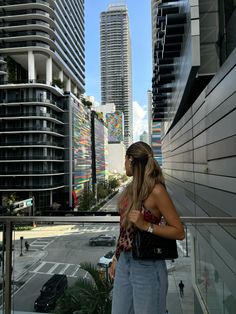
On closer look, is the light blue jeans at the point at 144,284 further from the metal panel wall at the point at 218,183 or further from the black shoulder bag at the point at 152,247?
the metal panel wall at the point at 218,183

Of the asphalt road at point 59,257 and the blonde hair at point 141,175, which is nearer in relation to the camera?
the blonde hair at point 141,175

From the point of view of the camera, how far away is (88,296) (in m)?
2.96

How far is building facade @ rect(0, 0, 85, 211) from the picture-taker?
134 feet

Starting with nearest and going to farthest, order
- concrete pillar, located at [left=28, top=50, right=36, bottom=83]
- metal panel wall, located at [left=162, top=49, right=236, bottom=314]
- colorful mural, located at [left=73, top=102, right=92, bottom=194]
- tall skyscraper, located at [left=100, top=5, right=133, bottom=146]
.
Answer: metal panel wall, located at [left=162, top=49, right=236, bottom=314] → concrete pillar, located at [left=28, top=50, right=36, bottom=83] → colorful mural, located at [left=73, top=102, right=92, bottom=194] → tall skyscraper, located at [left=100, top=5, right=133, bottom=146]

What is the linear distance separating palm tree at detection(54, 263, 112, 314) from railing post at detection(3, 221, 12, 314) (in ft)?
1.46

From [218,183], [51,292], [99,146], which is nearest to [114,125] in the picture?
[99,146]

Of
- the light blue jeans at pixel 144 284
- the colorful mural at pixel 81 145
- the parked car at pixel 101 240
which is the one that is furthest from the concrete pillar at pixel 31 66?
the light blue jeans at pixel 144 284

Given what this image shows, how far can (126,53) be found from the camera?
509 ft

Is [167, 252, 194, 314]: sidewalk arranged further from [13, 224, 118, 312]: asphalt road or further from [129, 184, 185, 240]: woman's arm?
[129, 184, 185, 240]: woman's arm

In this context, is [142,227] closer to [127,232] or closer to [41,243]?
[127,232]

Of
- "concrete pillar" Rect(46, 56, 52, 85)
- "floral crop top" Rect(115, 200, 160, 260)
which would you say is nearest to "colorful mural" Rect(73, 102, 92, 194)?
"concrete pillar" Rect(46, 56, 52, 85)

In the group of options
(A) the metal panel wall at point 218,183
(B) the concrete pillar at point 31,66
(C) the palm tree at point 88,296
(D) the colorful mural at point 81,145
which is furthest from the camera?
(D) the colorful mural at point 81,145

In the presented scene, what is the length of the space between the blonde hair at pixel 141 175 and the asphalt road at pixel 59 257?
3.32ft

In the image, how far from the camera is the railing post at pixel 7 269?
255 cm
